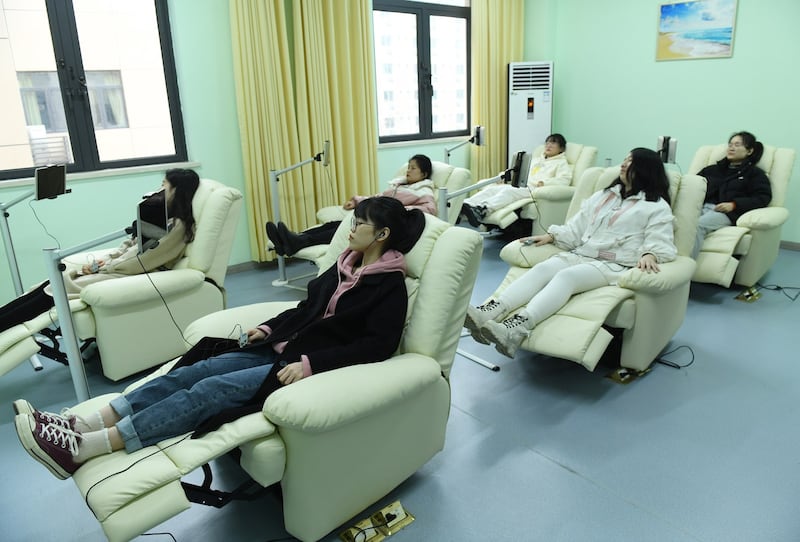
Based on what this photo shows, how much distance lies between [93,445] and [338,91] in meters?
3.79

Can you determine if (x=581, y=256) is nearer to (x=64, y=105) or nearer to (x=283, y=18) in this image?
(x=283, y=18)

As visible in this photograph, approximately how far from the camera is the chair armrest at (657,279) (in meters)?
2.45

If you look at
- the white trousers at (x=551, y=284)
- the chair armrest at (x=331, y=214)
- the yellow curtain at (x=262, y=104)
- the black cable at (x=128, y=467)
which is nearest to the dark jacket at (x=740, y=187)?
the white trousers at (x=551, y=284)

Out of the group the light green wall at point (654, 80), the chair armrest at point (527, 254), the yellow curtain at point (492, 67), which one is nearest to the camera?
the chair armrest at point (527, 254)

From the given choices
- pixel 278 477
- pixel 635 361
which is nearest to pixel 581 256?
pixel 635 361

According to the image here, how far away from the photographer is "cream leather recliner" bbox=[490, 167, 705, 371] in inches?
93.3

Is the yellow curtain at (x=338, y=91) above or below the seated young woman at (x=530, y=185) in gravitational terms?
above

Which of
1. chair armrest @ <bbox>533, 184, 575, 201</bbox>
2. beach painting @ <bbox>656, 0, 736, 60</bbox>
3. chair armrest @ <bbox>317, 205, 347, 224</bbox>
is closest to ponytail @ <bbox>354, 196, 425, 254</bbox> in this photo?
chair armrest @ <bbox>317, 205, 347, 224</bbox>

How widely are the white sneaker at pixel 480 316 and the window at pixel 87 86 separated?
285 centimetres

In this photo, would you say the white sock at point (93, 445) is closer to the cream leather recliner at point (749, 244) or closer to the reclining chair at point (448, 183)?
the reclining chair at point (448, 183)

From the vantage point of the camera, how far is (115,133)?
13.2ft

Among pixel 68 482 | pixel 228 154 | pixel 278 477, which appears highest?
pixel 228 154

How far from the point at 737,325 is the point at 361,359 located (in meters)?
2.47

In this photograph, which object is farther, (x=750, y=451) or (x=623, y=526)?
(x=750, y=451)
